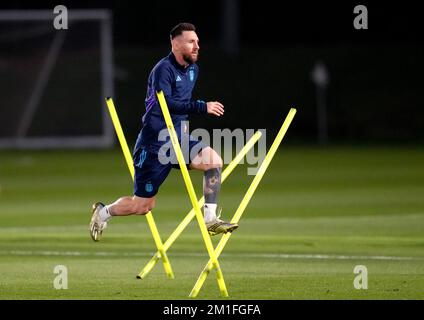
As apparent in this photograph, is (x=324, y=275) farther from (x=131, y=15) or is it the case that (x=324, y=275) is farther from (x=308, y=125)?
(x=131, y=15)

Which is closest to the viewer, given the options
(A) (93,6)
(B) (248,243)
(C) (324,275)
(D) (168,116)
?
(D) (168,116)

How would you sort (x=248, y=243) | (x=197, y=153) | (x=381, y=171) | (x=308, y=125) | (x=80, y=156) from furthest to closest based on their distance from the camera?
(x=308, y=125), (x=80, y=156), (x=381, y=171), (x=248, y=243), (x=197, y=153)

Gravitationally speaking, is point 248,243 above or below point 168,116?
below

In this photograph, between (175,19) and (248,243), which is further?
(175,19)

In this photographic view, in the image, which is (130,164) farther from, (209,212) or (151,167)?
(209,212)

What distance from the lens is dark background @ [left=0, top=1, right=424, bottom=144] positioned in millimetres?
47906

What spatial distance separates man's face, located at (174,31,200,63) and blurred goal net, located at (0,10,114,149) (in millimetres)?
24156

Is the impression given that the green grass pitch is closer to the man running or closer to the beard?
the man running

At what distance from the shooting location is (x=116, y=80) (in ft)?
160

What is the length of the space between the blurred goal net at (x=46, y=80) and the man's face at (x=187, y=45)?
951 inches

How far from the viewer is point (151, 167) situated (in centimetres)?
1255

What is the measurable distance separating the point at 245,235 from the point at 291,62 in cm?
3261
